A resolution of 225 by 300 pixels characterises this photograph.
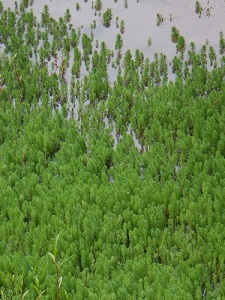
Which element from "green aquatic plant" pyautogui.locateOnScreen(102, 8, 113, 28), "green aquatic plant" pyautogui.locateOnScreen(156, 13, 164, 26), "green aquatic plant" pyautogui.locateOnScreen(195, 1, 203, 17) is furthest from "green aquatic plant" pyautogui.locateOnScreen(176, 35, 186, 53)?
"green aquatic plant" pyautogui.locateOnScreen(102, 8, 113, 28)

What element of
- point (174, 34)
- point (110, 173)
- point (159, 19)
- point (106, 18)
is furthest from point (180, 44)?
point (110, 173)

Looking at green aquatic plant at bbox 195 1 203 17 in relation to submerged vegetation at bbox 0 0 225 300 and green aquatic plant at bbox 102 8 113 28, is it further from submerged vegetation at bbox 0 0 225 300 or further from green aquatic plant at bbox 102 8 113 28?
green aquatic plant at bbox 102 8 113 28

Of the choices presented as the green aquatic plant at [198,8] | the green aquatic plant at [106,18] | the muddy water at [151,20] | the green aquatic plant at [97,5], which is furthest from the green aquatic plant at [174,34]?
the green aquatic plant at [97,5]

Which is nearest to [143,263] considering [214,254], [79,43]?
[214,254]

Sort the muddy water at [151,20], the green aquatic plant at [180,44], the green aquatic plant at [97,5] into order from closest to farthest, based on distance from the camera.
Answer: the green aquatic plant at [180,44], the muddy water at [151,20], the green aquatic plant at [97,5]

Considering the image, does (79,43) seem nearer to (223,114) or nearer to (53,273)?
(223,114)

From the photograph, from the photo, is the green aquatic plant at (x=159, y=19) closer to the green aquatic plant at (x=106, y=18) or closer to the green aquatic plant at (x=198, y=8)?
the green aquatic plant at (x=198, y=8)

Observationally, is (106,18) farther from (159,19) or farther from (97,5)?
(159,19)
